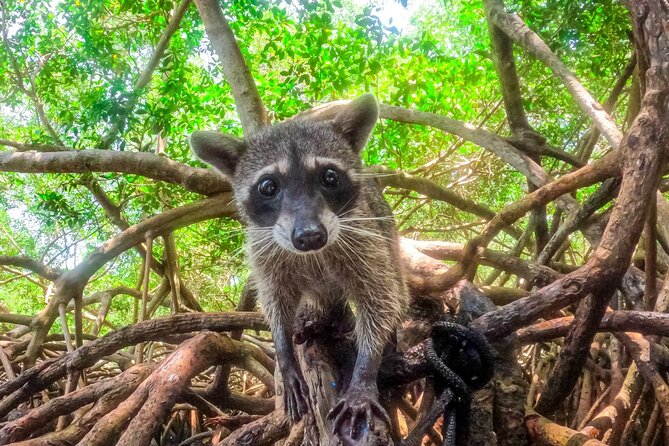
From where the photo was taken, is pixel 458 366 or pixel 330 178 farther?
pixel 330 178

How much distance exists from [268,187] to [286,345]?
76 cm

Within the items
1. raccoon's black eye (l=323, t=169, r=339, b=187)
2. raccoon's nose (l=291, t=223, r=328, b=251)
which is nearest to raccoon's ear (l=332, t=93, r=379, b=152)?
raccoon's black eye (l=323, t=169, r=339, b=187)

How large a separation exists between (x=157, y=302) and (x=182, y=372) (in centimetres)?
246

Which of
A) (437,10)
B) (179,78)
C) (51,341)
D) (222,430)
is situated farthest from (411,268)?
(437,10)

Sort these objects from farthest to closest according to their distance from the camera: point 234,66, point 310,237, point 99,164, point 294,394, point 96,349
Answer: point 234,66 < point 99,164 < point 96,349 < point 294,394 < point 310,237

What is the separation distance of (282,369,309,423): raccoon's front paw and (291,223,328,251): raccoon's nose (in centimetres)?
61

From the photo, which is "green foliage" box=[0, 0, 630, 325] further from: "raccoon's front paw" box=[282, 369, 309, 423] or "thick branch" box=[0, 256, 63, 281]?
"raccoon's front paw" box=[282, 369, 309, 423]

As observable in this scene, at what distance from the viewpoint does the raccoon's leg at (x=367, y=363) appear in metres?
1.83

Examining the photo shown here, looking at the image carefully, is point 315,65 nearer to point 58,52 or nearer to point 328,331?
point 58,52

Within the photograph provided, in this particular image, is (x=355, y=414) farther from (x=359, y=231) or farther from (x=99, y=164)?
(x=99, y=164)

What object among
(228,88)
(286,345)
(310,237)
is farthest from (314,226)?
(228,88)

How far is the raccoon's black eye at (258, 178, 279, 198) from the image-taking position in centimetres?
244

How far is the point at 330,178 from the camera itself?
8.09ft

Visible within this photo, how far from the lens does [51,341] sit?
15.7 ft
